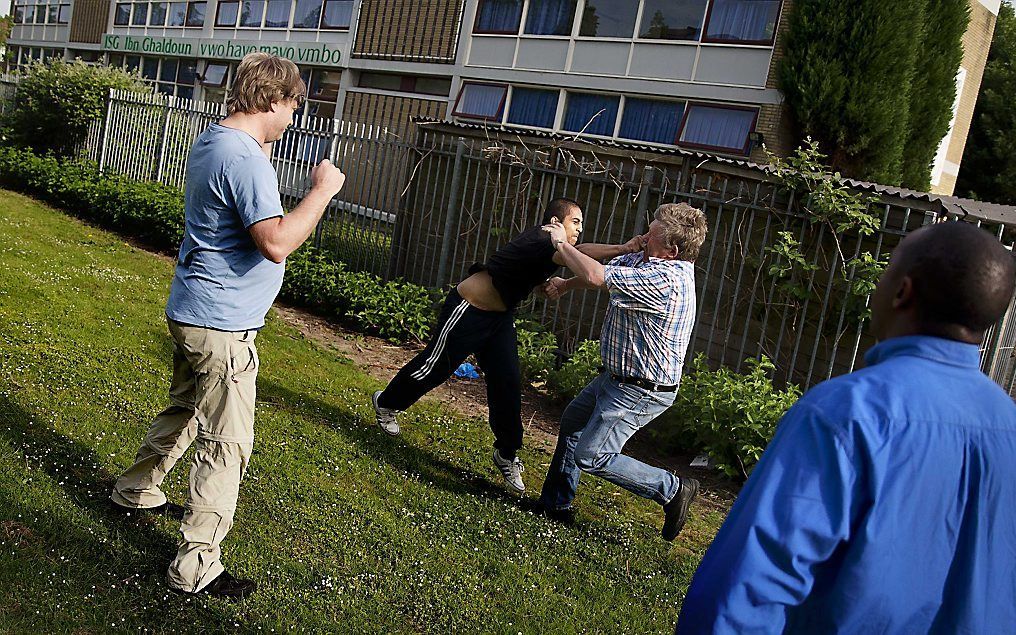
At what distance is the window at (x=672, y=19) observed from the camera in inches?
773

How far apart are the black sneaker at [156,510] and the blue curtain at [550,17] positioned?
19.6 metres

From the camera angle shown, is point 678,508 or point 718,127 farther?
point 718,127

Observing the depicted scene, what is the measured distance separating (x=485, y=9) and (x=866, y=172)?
1148 centimetres

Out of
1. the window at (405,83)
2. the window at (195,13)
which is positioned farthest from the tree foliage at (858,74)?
the window at (195,13)

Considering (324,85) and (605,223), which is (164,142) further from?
(324,85)

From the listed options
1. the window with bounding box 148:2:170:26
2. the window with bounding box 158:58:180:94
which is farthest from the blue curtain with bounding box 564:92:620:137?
the window with bounding box 148:2:170:26

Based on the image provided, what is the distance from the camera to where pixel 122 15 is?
37.7 m

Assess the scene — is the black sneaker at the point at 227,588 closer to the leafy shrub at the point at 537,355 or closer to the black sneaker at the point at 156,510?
the black sneaker at the point at 156,510

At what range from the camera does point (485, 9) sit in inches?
944

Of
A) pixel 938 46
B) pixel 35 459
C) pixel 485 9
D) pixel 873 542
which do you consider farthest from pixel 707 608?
pixel 485 9

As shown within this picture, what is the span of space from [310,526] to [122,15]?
39.1m

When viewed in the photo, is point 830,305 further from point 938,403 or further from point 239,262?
point 938,403

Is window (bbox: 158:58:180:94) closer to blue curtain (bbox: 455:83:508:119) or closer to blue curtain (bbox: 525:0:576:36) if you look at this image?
blue curtain (bbox: 455:83:508:119)

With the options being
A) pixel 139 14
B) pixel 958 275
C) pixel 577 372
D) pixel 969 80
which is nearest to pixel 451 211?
pixel 577 372
